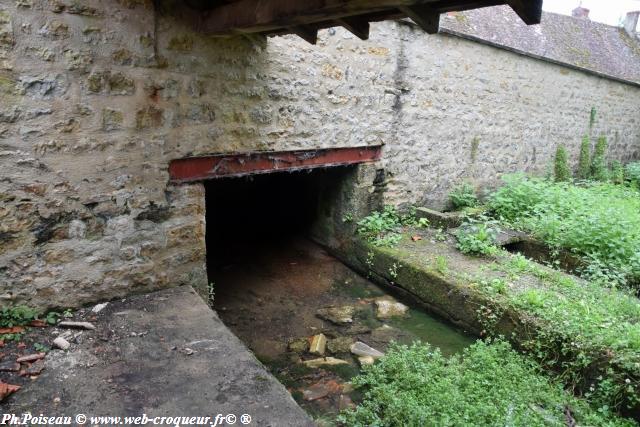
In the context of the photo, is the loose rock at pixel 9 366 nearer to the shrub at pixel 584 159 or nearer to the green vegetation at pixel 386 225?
the green vegetation at pixel 386 225

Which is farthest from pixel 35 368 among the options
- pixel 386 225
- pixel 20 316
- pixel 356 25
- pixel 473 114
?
pixel 473 114

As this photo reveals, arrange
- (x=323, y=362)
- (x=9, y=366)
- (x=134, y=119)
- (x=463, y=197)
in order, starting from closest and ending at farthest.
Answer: (x=9, y=366) → (x=134, y=119) → (x=323, y=362) → (x=463, y=197)

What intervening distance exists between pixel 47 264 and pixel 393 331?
10.3 feet

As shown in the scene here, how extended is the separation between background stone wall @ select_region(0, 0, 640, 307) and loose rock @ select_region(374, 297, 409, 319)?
1.91 m

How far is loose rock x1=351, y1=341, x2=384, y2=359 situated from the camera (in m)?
3.97

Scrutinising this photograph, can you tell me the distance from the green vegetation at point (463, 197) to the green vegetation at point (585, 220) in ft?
1.08

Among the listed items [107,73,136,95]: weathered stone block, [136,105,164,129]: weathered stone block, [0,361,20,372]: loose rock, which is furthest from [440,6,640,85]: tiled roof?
[0,361,20,372]: loose rock

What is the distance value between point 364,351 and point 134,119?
2826 millimetres

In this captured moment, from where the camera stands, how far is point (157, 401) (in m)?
2.40

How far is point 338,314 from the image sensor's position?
4.70 metres

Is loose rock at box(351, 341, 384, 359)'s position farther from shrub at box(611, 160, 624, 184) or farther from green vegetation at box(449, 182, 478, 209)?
shrub at box(611, 160, 624, 184)

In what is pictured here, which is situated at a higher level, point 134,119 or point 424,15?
point 424,15

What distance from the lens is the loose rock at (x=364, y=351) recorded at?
397 centimetres

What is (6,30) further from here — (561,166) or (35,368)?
(561,166)
